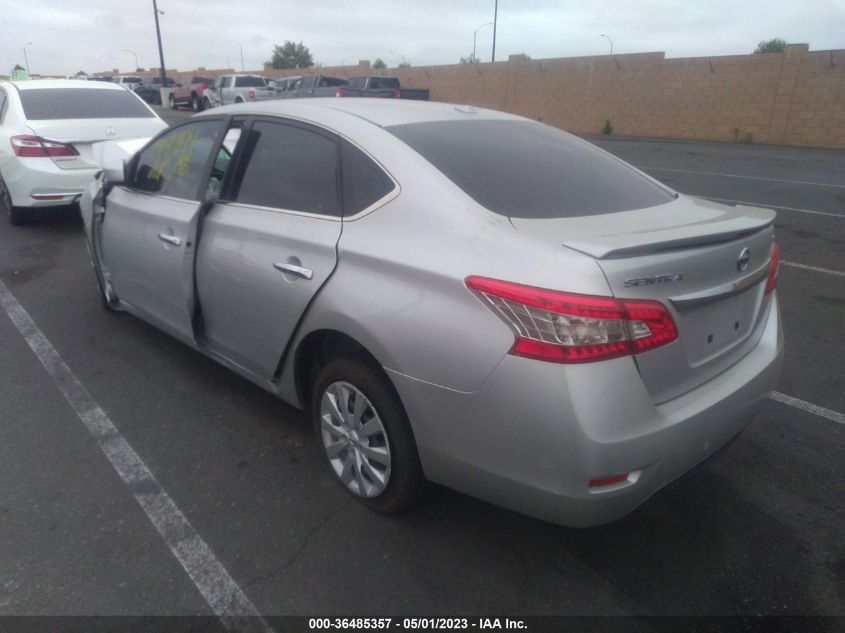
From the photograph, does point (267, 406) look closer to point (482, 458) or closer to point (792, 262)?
point (482, 458)


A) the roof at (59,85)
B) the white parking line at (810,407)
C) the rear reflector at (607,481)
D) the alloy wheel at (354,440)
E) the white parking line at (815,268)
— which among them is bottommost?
the white parking line at (810,407)

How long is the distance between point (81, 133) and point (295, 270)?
18.7ft

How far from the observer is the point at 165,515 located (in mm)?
2889

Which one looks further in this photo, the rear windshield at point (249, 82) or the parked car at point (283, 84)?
the rear windshield at point (249, 82)

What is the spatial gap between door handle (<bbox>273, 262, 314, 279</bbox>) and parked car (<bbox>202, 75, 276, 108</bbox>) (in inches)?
1074

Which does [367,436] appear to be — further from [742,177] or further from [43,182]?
[742,177]

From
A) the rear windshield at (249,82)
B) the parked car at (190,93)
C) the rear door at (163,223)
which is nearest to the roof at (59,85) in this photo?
the rear door at (163,223)

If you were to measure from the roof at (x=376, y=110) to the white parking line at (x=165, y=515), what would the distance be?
1884 mm

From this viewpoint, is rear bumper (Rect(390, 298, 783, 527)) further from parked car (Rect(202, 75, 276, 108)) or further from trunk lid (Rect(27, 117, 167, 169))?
parked car (Rect(202, 75, 276, 108))

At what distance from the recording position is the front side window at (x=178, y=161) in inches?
148

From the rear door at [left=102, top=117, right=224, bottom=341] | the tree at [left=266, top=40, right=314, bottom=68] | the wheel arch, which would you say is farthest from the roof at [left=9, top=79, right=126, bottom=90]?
the tree at [left=266, top=40, right=314, bottom=68]

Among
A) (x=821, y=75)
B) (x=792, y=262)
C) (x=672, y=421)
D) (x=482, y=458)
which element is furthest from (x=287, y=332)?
(x=821, y=75)

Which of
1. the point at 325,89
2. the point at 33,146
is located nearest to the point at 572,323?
the point at 33,146

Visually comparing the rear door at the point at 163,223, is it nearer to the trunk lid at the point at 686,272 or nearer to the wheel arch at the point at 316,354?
the wheel arch at the point at 316,354
